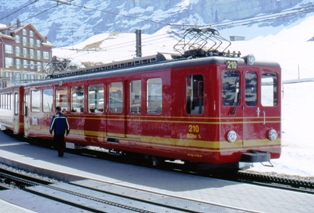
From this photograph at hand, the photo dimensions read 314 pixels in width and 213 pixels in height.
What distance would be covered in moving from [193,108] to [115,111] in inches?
138

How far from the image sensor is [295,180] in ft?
35.3

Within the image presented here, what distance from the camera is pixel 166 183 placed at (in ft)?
34.4

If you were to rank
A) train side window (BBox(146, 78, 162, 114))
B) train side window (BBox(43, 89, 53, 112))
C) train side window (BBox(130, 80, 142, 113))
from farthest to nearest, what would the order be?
train side window (BBox(43, 89, 53, 112))
train side window (BBox(130, 80, 142, 113))
train side window (BBox(146, 78, 162, 114))

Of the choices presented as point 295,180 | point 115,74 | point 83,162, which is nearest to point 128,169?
point 83,162

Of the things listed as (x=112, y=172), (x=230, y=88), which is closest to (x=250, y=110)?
(x=230, y=88)

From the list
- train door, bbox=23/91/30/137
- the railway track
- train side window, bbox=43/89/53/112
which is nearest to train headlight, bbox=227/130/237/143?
the railway track

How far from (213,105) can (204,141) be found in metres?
0.86

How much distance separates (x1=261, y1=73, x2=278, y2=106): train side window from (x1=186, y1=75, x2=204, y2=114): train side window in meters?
1.83

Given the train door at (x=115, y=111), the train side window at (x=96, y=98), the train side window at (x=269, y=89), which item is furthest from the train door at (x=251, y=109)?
the train side window at (x=96, y=98)

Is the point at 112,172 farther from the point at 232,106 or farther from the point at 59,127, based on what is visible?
the point at 59,127

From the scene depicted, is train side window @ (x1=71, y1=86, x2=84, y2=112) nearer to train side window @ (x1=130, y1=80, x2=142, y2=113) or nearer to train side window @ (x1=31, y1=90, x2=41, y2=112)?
train side window @ (x1=130, y1=80, x2=142, y2=113)

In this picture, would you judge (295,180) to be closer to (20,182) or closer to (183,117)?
(183,117)

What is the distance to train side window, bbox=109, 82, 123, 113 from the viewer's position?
1367 cm

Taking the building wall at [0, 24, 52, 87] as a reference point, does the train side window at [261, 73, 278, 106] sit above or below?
below
